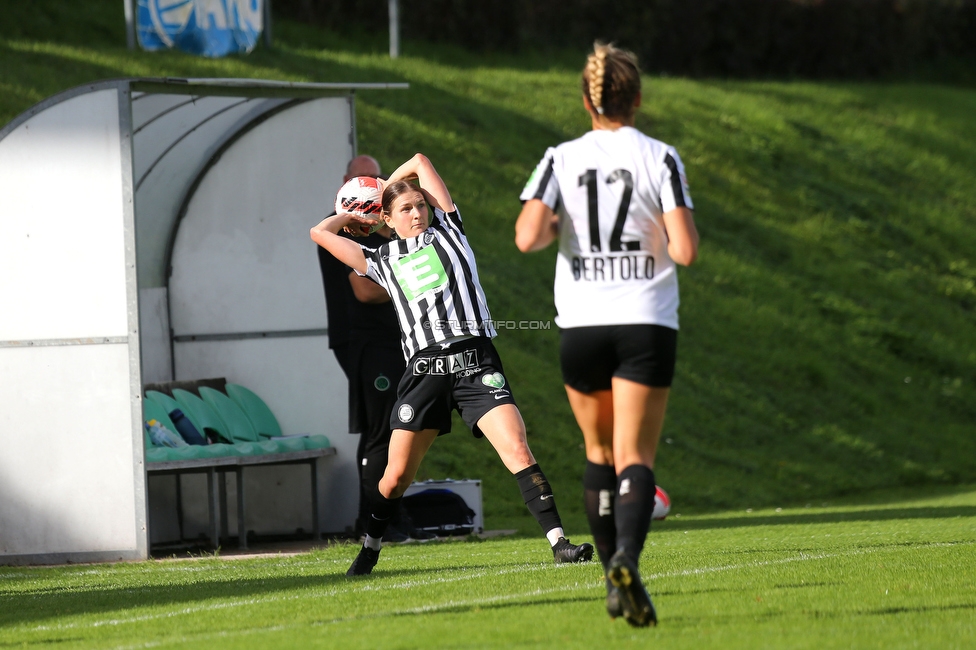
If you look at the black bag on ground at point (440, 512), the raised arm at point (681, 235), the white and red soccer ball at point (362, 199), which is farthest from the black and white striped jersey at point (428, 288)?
the black bag on ground at point (440, 512)

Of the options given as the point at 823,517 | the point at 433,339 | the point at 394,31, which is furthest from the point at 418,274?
the point at 394,31

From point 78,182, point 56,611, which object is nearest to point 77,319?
point 78,182

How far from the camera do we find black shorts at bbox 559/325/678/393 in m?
4.91

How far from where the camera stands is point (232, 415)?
11.3 meters

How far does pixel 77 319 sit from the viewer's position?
31.6 ft

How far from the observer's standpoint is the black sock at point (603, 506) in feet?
16.7

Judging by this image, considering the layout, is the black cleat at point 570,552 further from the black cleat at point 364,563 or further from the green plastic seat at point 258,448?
the green plastic seat at point 258,448

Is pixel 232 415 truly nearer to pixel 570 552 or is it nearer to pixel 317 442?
pixel 317 442

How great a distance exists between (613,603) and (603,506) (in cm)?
41

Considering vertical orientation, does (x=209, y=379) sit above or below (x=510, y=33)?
Result: below

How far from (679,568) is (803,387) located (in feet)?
40.1

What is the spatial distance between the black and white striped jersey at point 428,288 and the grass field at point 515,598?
1220mm

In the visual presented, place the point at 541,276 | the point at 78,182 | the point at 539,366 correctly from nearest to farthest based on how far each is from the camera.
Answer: the point at 78,182
the point at 539,366
the point at 541,276

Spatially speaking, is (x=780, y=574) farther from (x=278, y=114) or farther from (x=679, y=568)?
(x=278, y=114)
